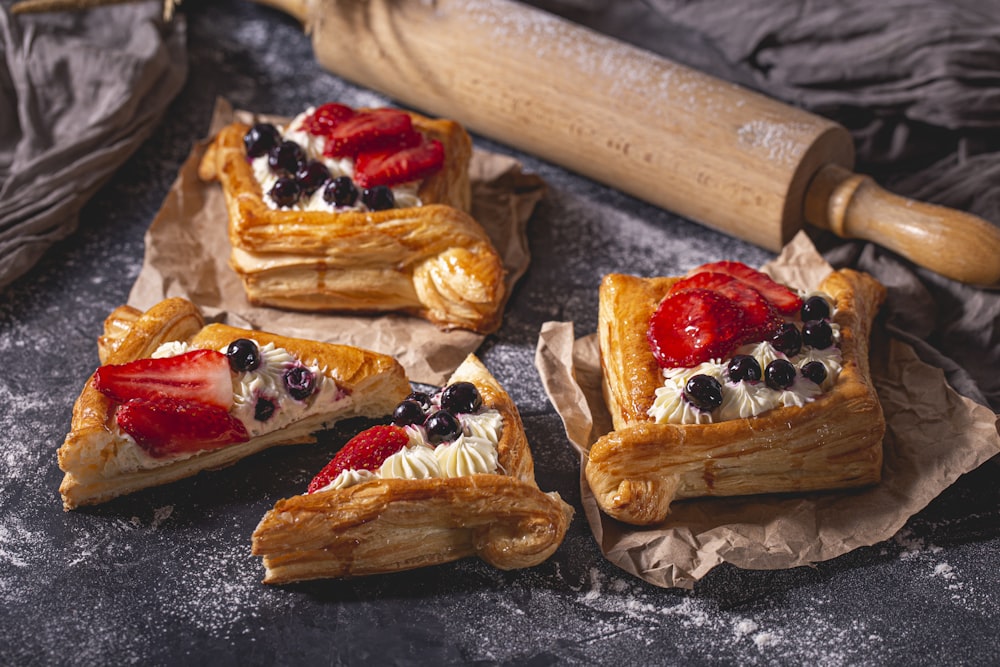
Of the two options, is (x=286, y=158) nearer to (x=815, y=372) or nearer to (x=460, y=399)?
(x=460, y=399)

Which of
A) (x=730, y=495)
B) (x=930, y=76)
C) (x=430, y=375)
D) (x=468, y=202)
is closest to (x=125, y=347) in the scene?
(x=430, y=375)

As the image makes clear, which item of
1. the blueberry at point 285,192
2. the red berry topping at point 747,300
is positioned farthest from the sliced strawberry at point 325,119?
the red berry topping at point 747,300

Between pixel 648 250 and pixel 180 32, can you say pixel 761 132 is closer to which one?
pixel 648 250

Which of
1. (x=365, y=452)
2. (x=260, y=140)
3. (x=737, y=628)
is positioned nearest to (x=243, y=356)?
(x=365, y=452)

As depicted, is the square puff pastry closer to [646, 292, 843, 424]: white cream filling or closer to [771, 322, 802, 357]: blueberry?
[646, 292, 843, 424]: white cream filling

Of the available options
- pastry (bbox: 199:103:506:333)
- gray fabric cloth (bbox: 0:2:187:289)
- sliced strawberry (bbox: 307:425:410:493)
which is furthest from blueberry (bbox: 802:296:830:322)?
gray fabric cloth (bbox: 0:2:187:289)

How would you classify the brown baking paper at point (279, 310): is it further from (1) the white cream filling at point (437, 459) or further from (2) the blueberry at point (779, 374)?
(2) the blueberry at point (779, 374)

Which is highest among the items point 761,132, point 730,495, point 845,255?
point 761,132
